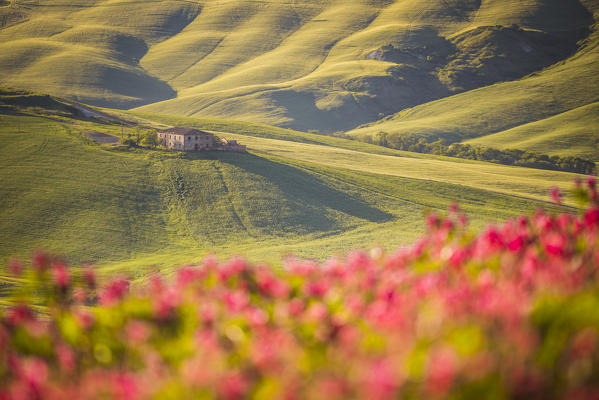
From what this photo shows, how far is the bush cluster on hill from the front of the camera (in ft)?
567

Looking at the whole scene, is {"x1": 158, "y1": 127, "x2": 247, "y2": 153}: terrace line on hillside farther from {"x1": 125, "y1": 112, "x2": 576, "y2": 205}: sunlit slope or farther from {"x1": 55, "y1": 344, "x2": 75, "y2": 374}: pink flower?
{"x1": 55, "y1": 344, "x2": 75, "y2": 374}: pink flower

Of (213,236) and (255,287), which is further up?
(255,287)

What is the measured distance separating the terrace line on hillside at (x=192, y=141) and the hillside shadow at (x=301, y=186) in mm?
2712

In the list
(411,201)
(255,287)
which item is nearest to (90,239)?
(411,201)

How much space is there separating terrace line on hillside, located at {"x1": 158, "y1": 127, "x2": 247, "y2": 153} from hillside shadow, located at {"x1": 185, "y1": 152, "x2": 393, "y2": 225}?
271 centimetres

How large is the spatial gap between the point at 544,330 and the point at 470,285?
0.90m

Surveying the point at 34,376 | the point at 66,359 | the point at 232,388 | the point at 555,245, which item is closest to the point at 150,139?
the point at 555,245

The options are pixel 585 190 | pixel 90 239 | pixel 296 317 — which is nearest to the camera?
pixel 296 317

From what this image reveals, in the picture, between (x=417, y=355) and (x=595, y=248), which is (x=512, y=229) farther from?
(x=417, y=355)

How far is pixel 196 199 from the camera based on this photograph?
95188 millimetres

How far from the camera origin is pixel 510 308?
480cm

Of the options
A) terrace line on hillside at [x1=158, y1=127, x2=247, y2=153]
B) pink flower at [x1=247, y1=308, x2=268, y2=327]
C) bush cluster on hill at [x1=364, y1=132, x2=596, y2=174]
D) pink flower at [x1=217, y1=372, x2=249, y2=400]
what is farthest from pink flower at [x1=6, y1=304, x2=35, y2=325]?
bush cluster on hill at [x1=364, y1=132, x2=596, y2=174]

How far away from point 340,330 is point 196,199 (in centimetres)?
9166

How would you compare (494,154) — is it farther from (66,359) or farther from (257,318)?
(66,359)
